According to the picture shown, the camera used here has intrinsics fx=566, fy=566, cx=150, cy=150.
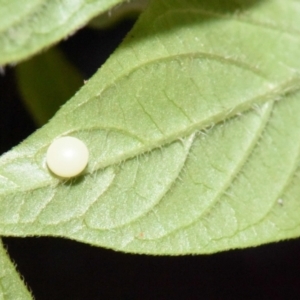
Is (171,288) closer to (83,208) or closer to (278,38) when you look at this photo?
(83,208)

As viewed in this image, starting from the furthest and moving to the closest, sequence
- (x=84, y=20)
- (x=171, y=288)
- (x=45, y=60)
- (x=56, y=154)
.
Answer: (x=171, y=288), (x=45, y=60), (x=56, y=154), (x=84, y=20)

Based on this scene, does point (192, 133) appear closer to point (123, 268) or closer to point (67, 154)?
point (67, 154)

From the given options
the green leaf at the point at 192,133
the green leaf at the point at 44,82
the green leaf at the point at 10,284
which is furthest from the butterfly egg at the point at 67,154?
the green leaf at the point at 44,82

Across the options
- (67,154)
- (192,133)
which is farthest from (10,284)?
(192,133)

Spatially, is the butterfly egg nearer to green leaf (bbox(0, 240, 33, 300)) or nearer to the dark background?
green leaf (bbox(0, 240, 33, 300))

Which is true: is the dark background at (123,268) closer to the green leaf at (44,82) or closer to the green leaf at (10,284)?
the green leaf at (44,82)

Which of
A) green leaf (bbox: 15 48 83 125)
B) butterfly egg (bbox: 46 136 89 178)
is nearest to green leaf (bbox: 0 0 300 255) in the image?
butterfly egg (bbox: 46 136 89 178)

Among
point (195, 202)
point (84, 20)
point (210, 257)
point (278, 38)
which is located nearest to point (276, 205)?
point (195, 202)
